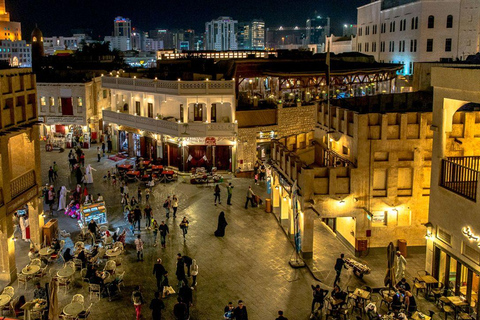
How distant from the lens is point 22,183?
74.3ft

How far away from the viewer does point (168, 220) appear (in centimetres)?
2914

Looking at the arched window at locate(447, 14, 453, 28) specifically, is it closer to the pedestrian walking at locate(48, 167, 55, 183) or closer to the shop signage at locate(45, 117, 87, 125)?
the shop signage at locate(45, 117, 87, 125)

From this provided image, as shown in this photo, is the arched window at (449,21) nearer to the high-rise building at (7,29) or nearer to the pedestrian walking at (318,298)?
the pedestrian walking at (318,298)

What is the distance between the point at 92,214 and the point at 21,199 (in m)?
4.71

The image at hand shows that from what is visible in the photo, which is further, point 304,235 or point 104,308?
point 304,235

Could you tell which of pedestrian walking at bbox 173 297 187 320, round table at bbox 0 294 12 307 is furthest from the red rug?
pedestrian walking at bbox 173 297 187 320

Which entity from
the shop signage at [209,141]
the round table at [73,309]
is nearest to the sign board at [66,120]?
the shop signage at [209,141]

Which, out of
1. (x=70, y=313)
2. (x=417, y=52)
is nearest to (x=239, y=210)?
(x=70, y=313)

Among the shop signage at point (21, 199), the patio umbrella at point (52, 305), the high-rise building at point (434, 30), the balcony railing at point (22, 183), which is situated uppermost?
the high-rise building at point (434, 30)

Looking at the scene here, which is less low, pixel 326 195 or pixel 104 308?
pixel 326 195

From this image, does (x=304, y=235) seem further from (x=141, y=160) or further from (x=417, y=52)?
(x=417, y=52)

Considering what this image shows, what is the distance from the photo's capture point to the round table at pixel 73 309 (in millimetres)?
17016

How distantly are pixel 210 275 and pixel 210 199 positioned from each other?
1256 cm

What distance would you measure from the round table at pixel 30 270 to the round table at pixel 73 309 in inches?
155
